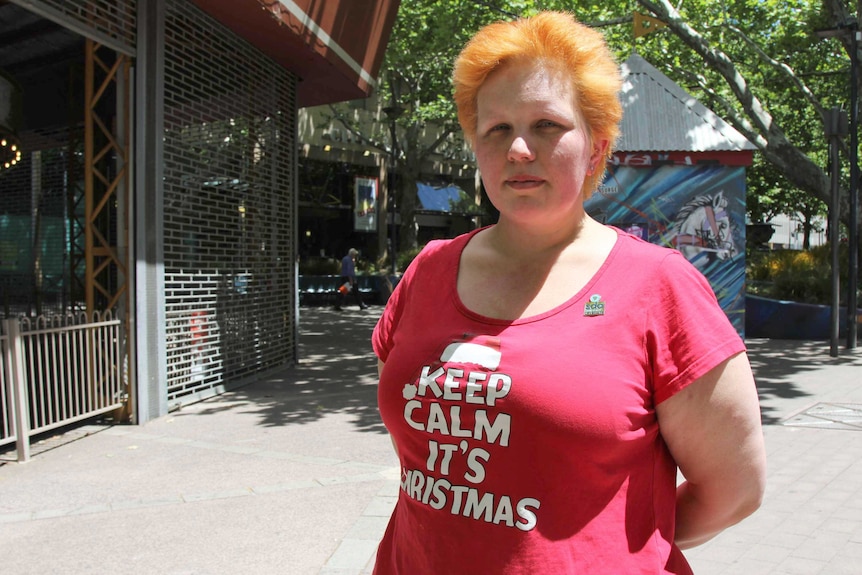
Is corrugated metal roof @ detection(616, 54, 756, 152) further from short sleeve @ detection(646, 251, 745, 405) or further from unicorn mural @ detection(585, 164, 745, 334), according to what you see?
short sleeve @ detection(646, 251, 745, 405)

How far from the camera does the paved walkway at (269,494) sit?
4.10 metres

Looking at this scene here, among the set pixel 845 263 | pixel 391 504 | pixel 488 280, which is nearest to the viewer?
pixel 488 280

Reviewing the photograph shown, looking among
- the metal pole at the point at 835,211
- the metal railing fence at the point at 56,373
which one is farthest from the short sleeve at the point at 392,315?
the metal pole at the point at 835,211

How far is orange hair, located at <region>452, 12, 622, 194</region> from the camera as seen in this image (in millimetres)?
1608

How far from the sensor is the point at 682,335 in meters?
1.41

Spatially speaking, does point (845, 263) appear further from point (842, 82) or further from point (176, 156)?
point (176, 156)

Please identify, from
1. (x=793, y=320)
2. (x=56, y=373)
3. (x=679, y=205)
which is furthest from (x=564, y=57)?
(x=793, y=320)

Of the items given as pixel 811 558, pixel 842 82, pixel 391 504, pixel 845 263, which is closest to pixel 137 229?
pixel 391 504

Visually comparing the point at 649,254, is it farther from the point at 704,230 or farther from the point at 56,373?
the point at 704,230

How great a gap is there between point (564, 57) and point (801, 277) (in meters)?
16.0

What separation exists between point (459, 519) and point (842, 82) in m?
24.5

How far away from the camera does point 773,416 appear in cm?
755

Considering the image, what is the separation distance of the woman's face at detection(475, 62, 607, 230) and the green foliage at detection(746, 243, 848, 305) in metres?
14.1

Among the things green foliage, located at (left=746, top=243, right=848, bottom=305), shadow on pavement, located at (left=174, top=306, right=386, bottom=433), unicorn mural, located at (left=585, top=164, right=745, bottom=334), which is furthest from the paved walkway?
green foliage, located at (left=746, top=243, right=848, bottom=305)
